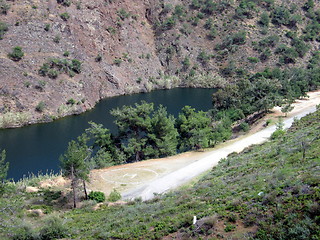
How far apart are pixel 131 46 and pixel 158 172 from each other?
73883 mm

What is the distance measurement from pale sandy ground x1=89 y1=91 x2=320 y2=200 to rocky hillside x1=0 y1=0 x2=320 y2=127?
35.1 meters

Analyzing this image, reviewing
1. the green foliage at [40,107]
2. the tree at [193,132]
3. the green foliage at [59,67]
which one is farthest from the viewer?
the green foliage at [59,67]

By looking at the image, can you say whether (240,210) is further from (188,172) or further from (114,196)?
(188,172)

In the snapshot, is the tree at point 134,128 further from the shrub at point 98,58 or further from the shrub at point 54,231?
the shrub at point 98,58

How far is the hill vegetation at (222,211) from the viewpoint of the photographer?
50.6 ft

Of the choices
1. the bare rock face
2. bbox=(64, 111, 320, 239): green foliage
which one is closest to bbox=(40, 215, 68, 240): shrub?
bbox=(64, 111, 320, 239): green foliage

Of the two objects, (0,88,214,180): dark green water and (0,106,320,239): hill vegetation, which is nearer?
(0,106,320,239): hill vegetation

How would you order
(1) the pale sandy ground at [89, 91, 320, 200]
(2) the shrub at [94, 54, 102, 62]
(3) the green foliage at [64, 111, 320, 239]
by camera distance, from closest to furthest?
(3) the green foliage at [64, 111, 320, 239]
(1) the pale sandy ground at [89, 91, 320, 200]
(2) the shrub at [94, 54, 102, 62]

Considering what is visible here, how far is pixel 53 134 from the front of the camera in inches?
2367

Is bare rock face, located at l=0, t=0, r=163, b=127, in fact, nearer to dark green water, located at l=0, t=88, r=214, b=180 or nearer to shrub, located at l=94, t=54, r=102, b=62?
shrub, located at l=94, t=54, r=102, b=62

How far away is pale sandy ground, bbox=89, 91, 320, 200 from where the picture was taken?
109ft

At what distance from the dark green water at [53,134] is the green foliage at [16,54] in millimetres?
17700

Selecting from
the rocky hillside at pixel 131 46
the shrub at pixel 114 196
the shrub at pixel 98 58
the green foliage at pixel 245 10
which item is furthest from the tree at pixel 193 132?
the green foliage at pixel 245 10

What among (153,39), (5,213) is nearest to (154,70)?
(153,39)
